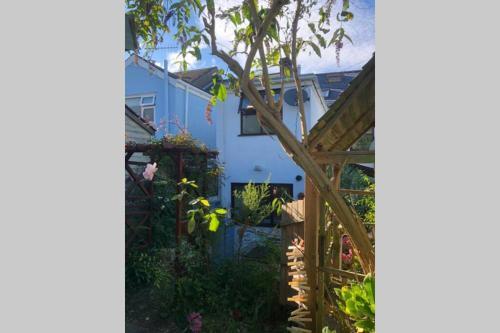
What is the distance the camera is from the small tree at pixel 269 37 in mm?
1179

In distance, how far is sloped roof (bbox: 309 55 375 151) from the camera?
3.93 ft

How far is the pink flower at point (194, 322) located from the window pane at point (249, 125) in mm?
1921

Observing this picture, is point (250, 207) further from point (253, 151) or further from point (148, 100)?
point (148, 100)

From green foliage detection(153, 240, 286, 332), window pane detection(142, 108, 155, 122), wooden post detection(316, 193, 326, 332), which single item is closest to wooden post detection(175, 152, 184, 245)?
green foliage detection(153, 240, 286, 332)

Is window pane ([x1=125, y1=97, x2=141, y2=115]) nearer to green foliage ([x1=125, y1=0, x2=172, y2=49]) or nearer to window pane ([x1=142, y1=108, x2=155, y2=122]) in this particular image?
window pane ([x1=142, y1=108, x2=155, y2=122])

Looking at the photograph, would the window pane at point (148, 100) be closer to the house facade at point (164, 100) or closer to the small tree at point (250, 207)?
the house facade at point (164, 100)

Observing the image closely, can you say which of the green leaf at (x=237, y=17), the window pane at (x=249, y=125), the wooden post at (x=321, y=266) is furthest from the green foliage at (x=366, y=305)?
the window pane at (x=249, y=125)

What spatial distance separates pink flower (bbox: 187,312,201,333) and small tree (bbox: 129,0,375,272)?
163 cm

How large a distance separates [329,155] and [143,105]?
3.90 feet

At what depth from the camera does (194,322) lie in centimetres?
245
